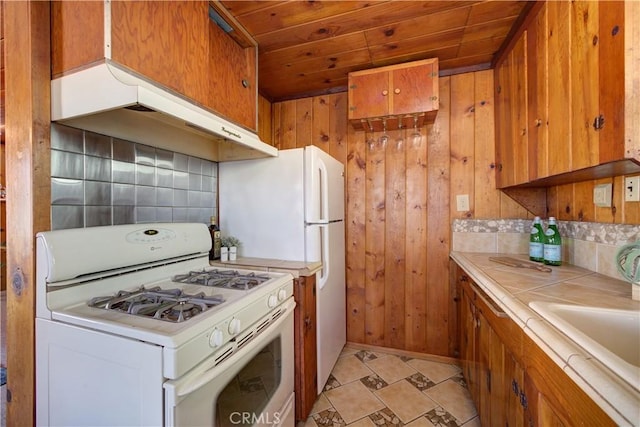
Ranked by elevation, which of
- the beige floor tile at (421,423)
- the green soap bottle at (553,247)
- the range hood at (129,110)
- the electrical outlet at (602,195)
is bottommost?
the beige floor tile at (421,423)

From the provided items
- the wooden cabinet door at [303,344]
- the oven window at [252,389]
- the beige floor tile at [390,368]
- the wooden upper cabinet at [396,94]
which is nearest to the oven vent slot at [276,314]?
the oven window at [252,389]

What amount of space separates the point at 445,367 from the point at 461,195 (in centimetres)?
135

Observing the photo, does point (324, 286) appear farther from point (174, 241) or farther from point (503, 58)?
point (503, 58)

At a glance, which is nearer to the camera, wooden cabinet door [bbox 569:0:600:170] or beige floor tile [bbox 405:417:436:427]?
wooden cabinet door [bbox 569:0:600:170]

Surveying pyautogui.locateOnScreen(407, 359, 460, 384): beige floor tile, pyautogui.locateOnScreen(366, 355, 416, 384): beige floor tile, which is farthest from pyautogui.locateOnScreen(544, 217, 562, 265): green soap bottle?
pyautogui.locateOnScreen(366, 355, 416, 384): beige floor tile

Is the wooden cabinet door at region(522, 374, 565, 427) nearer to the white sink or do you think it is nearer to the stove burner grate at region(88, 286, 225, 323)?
the white sink

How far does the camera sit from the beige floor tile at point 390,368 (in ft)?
6.31

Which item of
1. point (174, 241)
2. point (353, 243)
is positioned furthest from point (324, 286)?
point (174, 241)

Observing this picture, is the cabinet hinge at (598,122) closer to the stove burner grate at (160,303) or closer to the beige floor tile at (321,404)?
the stove burner grate at (160,303)

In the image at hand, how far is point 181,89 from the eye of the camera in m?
1.11

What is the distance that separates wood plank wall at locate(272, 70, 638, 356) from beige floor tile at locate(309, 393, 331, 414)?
27.1 inches

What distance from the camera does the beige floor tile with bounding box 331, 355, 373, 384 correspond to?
6.26 feet

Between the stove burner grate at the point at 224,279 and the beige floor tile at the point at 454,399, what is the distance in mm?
1413

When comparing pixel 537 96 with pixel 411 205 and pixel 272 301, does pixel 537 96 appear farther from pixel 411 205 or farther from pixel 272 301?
pixel 272 301
